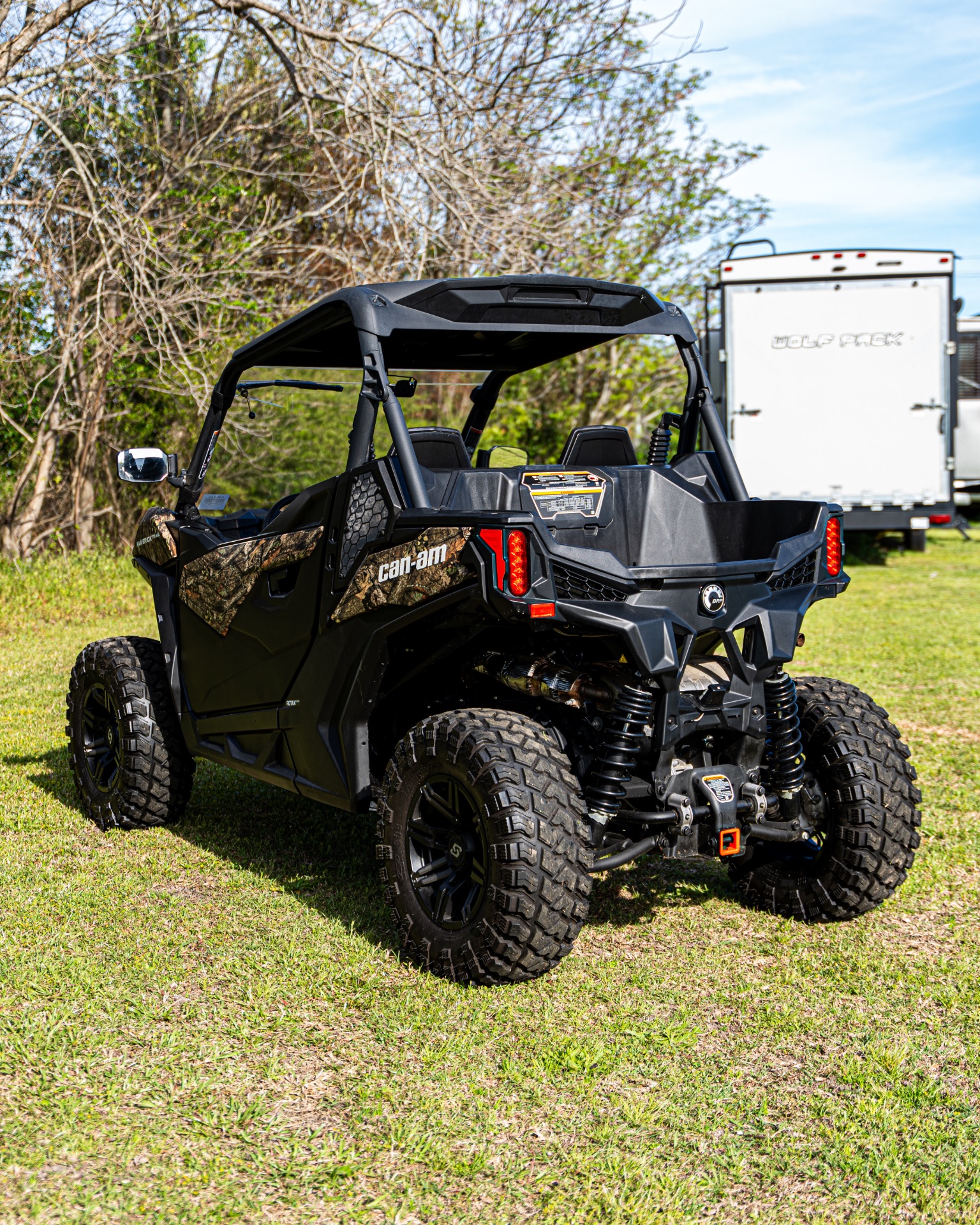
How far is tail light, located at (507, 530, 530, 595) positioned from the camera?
→ 3154mm

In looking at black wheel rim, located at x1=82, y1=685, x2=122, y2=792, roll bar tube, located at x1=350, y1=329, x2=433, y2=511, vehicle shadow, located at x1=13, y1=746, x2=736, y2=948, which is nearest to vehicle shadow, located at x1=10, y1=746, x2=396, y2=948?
vehicle shadow, located at x1=13, y1=746, x2=736, y2=948

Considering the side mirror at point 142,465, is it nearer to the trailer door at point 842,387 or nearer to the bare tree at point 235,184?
the bare tree at point 235,184

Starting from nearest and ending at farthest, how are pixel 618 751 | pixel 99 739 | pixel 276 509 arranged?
pixel 618 751 < pixel 276 509 < pixel 99 739

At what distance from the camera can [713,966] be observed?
143 inches

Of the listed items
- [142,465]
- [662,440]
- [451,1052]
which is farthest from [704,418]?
[451,1052]

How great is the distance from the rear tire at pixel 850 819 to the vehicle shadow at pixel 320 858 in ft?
1.16

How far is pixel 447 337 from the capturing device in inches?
178

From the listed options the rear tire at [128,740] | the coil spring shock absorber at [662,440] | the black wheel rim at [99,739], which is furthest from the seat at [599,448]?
the black wheel rim at [99,739]

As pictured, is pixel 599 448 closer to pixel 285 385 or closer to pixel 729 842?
pixel 285 385

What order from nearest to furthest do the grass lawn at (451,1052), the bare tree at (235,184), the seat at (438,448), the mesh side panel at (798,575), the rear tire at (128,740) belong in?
1. the grass lawn at (451,1052)
2. the mesh side panel at (798,575)
3. the seat at (438,448)
4. the rear tire at (128,740)
5. the bare tree at (235,184)

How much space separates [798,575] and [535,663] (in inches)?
32.2

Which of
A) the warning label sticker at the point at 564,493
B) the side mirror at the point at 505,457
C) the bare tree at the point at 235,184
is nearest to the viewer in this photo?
the warning label sticker at the point at 564,493

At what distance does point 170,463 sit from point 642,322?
76.3 inches

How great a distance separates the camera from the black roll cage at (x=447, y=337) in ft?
12.1
